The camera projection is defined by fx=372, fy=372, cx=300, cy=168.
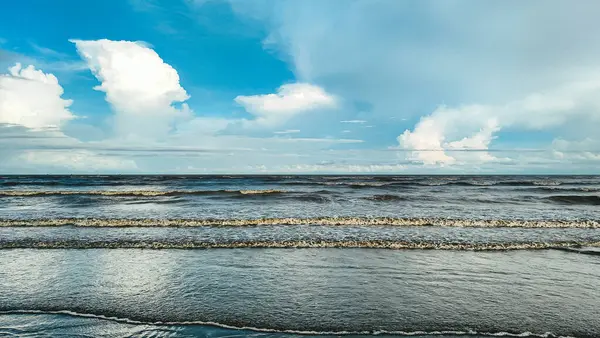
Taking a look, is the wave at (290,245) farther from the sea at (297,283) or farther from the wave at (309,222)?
the wave at (309,222)

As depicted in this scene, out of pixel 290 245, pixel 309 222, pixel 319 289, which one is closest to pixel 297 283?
pixel 319 289

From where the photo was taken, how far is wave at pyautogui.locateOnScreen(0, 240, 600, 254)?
42.6ft

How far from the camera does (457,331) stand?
630 centimetres

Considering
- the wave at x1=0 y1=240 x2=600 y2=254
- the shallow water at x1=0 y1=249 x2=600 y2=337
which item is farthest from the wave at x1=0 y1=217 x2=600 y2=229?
the shallow water at x1=0 y1=249 x2=600 y2=337

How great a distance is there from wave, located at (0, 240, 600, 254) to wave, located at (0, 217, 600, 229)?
4.38 metres

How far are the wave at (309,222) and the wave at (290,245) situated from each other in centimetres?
438

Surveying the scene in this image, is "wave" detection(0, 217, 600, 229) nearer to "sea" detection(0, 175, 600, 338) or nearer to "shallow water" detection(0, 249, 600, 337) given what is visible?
"sea" detection(0, 175, 600, 338)

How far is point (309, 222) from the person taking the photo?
62.1ft

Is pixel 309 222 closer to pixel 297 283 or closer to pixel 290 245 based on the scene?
pixel 290 245

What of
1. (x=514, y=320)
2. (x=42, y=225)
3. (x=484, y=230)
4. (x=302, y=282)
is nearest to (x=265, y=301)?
(x=302, y=282)

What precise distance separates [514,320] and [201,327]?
560 centimetres

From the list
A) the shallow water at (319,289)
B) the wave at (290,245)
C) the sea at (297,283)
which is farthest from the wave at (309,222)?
the shallow water at (319,289)

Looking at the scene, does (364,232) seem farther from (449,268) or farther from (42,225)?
(42,225)

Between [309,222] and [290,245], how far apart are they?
229 inches
